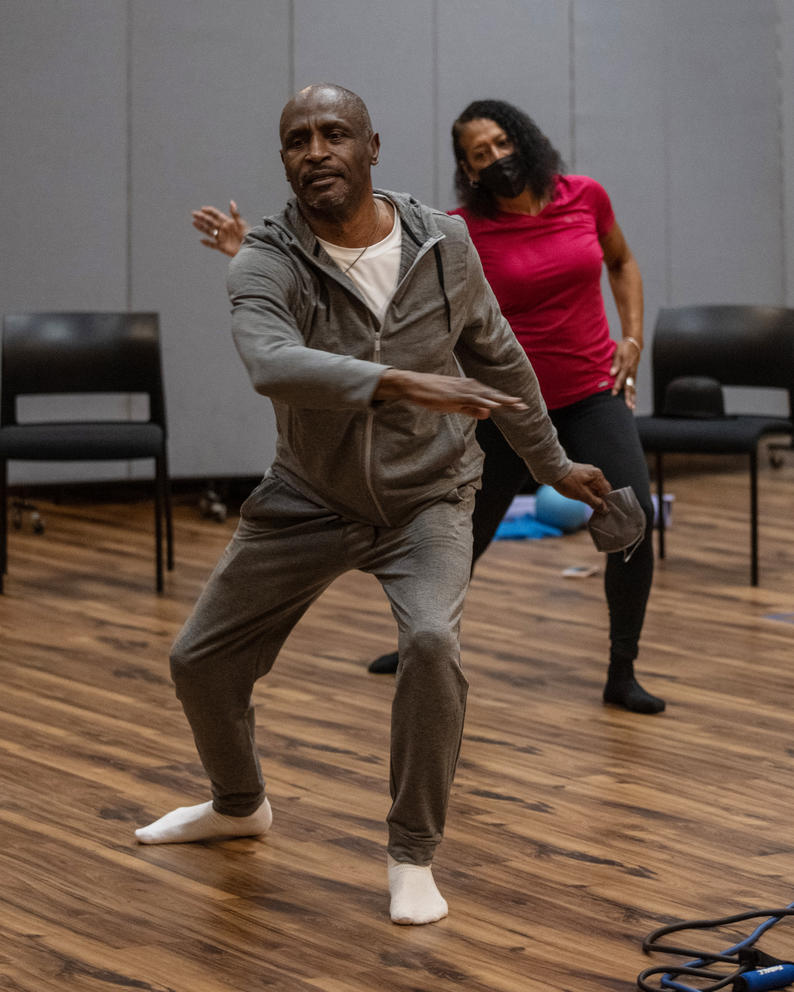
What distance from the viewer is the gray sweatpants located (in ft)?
7.82

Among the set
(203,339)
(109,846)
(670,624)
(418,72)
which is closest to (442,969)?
(109,846)

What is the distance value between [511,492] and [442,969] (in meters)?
1.71

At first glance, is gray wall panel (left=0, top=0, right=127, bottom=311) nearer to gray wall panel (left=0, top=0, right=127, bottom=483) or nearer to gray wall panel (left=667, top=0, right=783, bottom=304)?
gray wall panel (left=0, top=0, right=127, bottom=483)

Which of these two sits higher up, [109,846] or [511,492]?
[511,492]

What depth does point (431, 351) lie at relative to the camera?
2.48 meters

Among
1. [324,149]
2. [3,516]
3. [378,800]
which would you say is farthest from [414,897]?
[3,516]

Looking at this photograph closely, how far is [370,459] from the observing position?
2.45m

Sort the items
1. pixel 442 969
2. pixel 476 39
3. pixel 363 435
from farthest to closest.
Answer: pixel 476 39 → pixel 363 435 → pixel 442 969

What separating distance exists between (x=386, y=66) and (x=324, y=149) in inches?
198

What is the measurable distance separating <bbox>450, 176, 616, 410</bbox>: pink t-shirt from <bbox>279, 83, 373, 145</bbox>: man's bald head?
49.5 inches

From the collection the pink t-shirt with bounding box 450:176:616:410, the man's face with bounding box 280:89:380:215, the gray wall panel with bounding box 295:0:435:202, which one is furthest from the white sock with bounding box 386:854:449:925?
the gray wall panel with bounding box 295:0:435:202

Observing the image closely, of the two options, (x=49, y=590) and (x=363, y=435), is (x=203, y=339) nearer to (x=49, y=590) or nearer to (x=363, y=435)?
(x=49, y=590)

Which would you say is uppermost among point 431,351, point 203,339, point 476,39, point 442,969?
point 476,39

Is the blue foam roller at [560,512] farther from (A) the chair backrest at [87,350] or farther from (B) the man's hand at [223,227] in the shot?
(B) the man's hand at [223,227]
